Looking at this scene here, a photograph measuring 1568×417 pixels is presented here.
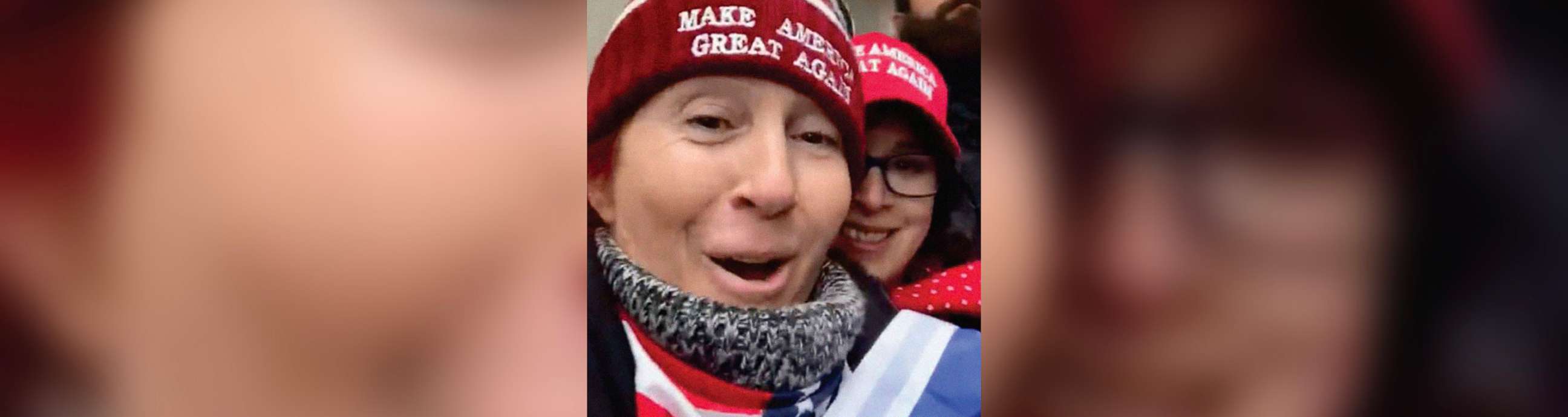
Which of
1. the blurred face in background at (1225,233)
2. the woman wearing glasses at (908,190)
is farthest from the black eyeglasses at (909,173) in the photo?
the blurred face in background at (1225,233)

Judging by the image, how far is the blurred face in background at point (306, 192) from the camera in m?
1.01

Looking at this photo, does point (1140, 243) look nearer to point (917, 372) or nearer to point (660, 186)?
point (917, 372)

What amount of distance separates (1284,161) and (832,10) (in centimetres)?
63

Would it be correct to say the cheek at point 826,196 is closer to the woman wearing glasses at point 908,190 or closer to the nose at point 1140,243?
the woman wearing glasses at point 908,190

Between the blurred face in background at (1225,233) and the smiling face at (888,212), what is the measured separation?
236 mm

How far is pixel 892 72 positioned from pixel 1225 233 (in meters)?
0.50

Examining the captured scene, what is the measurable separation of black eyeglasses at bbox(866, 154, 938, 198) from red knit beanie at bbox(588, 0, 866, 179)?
11 cm

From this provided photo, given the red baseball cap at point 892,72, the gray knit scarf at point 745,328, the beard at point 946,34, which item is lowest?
the gray knit scarf at point 745,328

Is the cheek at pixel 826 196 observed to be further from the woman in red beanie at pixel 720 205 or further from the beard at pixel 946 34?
the beard at pixel 946 34

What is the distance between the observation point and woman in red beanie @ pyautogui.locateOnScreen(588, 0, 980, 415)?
39.3 inches

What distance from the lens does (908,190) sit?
1.06m

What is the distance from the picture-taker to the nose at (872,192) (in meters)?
1.05

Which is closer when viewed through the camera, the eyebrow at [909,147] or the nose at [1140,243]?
the eyebrow at [909,147]

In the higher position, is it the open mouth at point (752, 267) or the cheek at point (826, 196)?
the cheek at point (826, 196)
